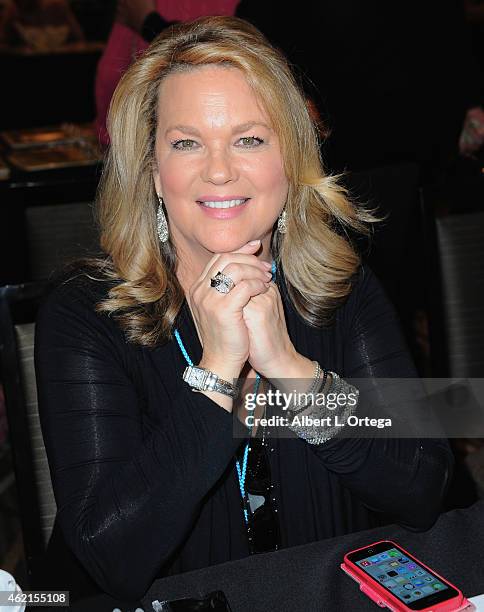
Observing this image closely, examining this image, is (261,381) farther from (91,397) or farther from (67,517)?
(67,517)

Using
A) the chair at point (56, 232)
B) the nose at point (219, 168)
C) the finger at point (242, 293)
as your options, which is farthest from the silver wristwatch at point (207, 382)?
the chair at point (56, 232)

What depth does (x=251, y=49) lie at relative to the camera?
1.64 meters

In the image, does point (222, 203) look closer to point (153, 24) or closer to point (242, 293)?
point (242, 293)

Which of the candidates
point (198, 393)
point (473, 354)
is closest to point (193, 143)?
point (198, 393)

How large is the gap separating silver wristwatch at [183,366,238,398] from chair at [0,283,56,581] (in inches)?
16.3

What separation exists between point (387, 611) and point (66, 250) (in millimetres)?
1634

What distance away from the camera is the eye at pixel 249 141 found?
162cm

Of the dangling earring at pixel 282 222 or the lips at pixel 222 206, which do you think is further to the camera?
the dangling earring at pixel 282 222

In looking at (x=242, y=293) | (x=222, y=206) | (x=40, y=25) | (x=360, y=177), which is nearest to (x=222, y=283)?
(x=242, y=293)

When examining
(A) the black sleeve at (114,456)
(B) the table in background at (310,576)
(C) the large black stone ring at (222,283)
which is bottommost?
(B) the table in background at (310,576)

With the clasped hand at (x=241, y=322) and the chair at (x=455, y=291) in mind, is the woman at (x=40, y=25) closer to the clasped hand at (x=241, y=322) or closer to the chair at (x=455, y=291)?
the chair at (x=455, y=291)

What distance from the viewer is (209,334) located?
1.56 meters

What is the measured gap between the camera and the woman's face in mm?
1600

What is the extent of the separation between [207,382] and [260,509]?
0.31 m
